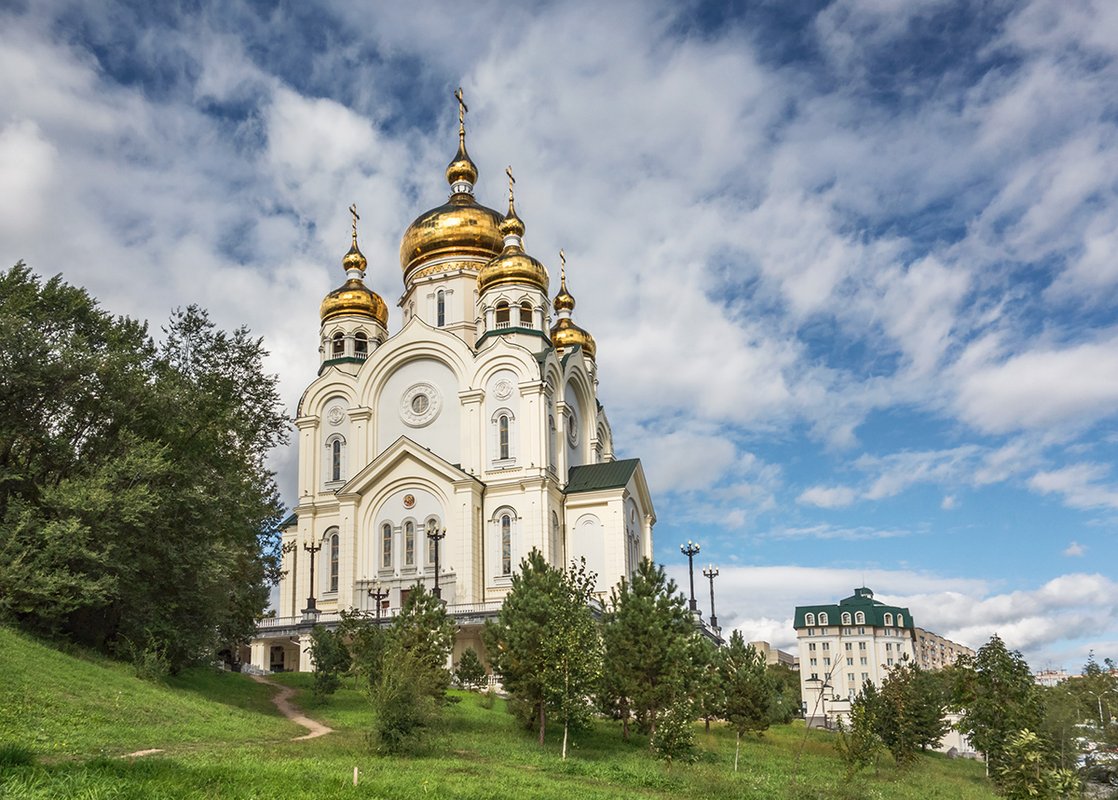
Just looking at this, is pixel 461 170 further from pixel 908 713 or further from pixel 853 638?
pixel 853 638

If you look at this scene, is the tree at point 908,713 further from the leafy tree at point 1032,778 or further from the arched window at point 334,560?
the arched window at point 334,560

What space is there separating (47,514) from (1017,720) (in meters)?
22.5

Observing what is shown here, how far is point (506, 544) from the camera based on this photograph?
41.0 metres

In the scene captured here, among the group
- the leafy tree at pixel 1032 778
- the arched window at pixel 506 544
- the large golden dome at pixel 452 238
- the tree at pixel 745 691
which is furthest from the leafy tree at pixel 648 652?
the large golden dome at pixel 452 238

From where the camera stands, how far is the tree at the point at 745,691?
28.6m

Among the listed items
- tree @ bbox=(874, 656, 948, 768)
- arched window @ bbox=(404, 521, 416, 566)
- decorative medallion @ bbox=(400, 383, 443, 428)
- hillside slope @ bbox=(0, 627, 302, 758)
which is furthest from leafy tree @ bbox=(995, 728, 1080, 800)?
decorative medallion @ bbox=(400, 383, 443, 428)

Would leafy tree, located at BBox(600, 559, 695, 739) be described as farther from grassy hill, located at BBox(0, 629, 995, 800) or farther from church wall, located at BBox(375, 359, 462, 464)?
church wall, located at BBox(375, 359, 462, 464)

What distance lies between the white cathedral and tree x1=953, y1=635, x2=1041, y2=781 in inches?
678

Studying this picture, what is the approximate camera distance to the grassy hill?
1156cm

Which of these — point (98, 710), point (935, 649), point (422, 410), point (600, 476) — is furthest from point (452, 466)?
point (935, 649)

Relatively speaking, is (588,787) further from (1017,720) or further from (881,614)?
(881,614)

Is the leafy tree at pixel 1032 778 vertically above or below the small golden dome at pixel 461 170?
below

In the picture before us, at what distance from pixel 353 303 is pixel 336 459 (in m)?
8.27

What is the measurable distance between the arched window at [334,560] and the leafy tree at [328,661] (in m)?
12.4
